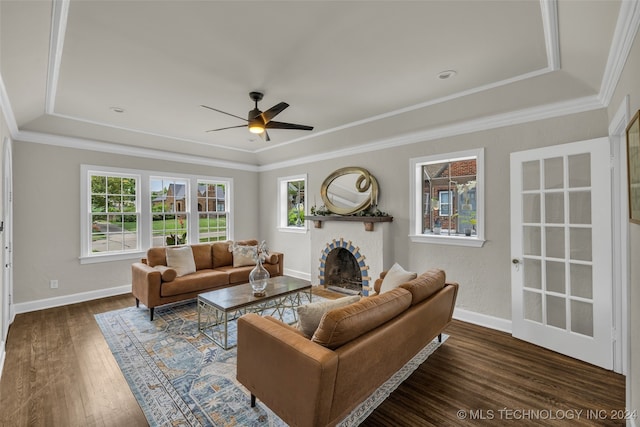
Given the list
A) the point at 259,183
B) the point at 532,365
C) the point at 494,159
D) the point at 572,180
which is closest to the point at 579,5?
the point at 572,180

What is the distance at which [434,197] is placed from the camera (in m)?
4.31

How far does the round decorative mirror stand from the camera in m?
4.82

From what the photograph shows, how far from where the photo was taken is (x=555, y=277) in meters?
3.03

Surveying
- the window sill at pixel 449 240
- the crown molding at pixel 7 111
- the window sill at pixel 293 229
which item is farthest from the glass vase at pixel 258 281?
the crown molding at pixel 7 111

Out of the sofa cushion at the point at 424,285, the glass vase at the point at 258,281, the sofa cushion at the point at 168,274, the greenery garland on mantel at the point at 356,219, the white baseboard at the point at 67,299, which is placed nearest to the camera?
the sofa cushion at the point at 424,285

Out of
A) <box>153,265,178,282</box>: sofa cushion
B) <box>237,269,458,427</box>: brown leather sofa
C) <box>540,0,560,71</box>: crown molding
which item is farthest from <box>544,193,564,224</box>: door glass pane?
<box>153,265,178,282</box>: sofa cushion

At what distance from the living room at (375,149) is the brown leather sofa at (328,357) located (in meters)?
1.41

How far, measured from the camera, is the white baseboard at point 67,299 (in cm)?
416

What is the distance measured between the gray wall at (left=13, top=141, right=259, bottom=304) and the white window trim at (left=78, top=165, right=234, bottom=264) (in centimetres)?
7

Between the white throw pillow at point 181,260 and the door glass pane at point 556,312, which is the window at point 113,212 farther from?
the door glass pane at point 556,312

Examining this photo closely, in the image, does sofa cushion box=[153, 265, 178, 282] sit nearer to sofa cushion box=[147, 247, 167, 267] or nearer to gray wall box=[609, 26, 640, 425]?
sofa cushion box=[147, 247, 167, 267]

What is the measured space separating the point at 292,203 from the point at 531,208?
4440 mm

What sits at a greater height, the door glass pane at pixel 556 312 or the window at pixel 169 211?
the window at pixel 169 211

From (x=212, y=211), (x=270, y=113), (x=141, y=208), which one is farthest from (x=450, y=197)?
(x=141, y=208)
